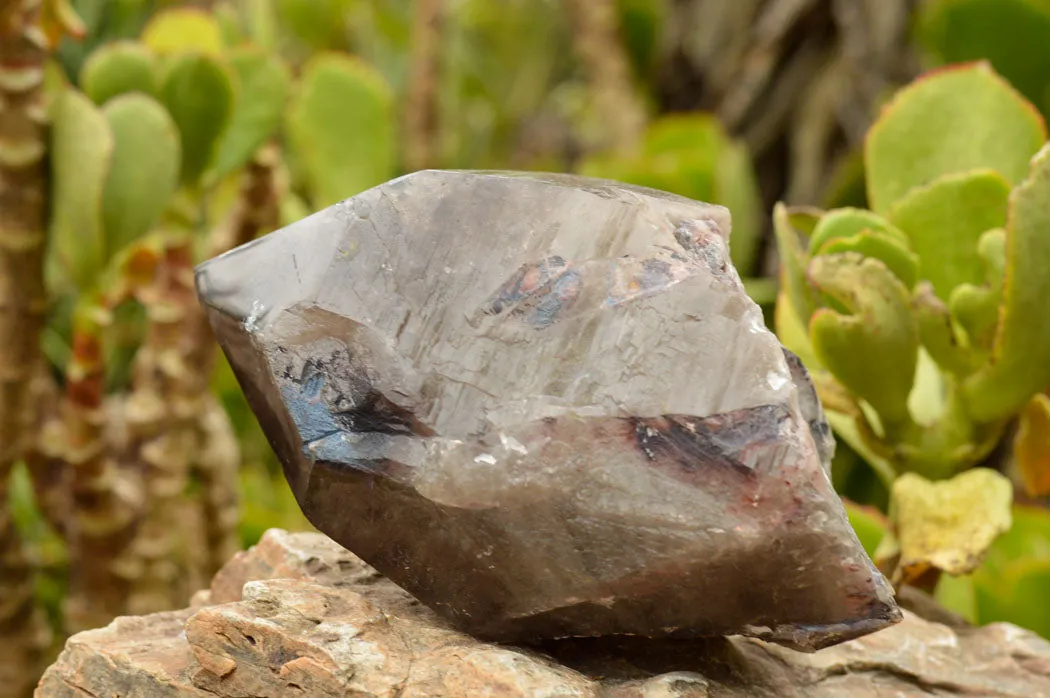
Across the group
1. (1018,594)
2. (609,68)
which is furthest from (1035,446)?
(609,68)

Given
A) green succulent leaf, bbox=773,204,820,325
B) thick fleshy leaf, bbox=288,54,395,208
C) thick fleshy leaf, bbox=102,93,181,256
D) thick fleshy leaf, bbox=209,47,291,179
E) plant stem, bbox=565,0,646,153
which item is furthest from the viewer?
plant stem, bbox=565,0,646,153

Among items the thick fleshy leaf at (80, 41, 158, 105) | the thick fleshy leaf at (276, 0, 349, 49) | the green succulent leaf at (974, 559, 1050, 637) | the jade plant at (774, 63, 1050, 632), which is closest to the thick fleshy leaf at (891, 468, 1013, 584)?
the jade plant at (774, 63, 1050, 632)

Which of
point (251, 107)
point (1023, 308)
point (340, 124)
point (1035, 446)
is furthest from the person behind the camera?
point (340, 124)

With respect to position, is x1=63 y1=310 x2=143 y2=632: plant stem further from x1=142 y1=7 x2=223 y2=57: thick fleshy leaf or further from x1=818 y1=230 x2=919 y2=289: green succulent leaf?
x1=818 y1=230 x2=919 y2=289: green succulent leaf

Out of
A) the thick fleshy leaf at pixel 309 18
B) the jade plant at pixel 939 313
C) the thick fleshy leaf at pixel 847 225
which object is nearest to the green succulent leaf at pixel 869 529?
the jade plant at pixel 939 313

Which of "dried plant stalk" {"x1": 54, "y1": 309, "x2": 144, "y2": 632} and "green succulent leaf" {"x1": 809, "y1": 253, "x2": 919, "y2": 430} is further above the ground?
"green succulent leaf" {"x1": 809, "y1": 253, "x2": 919, "y2": 430}

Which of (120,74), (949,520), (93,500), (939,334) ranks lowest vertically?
(93,500)

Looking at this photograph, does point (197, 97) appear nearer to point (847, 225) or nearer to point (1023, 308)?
point (847, 225)

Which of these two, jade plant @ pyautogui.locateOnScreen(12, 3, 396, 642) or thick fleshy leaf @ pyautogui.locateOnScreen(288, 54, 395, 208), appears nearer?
jade plant @ pyautogui.locateOnScreen(12, 3, 396, 642)
